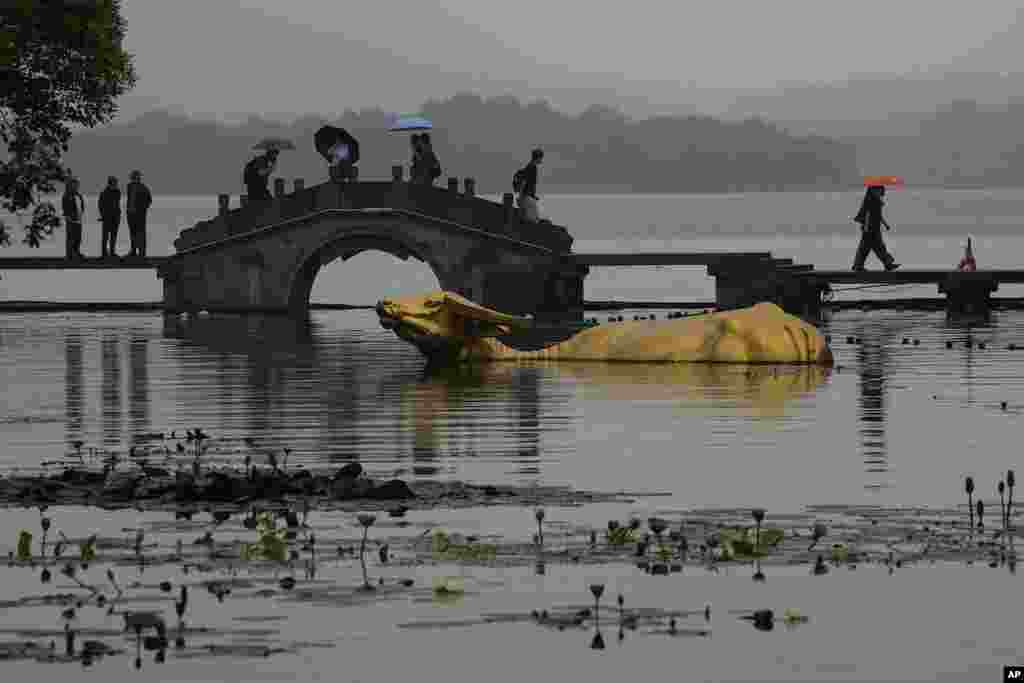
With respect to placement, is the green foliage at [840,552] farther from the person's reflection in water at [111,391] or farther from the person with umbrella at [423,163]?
the person with umbrella at [423,163]

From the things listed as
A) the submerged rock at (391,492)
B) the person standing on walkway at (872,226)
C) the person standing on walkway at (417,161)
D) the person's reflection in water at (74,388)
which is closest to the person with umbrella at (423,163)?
the person standing on walkway at (417,161)

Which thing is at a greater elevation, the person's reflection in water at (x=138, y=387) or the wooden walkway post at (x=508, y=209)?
the wooden walkway post at (x=508, y=209)

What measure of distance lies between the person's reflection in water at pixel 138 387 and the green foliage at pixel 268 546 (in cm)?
1052

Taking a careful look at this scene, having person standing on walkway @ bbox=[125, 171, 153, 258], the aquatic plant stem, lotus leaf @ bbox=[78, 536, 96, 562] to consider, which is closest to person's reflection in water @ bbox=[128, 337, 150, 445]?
lotus leaf @ bbox=[78, 536, 96, 562]

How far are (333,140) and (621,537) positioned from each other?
51567 millimetres

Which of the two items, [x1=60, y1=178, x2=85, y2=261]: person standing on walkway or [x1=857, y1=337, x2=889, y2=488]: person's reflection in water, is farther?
[x1=60, y1=178, x2=85, y2=261]: person standing on walkway

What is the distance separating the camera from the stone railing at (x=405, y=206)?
68.4 m

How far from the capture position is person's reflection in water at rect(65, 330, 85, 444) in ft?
106

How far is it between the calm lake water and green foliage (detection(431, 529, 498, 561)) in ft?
2.10

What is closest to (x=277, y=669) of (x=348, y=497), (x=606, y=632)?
(x=606, y=632)

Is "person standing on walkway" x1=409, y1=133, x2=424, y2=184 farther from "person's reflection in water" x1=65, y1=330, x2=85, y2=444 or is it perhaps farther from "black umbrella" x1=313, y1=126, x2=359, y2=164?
"person's reflection in water" x1=65, y1=330, x2=85, y2=444

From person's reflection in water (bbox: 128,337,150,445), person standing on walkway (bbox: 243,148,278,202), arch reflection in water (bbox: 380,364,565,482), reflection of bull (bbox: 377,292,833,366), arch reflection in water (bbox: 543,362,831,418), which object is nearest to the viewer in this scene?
arch reflection in water (bbox: 380,364,565,482)

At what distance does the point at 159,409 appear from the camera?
35.8m

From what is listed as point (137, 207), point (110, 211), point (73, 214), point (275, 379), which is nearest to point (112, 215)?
point (110, 211)
